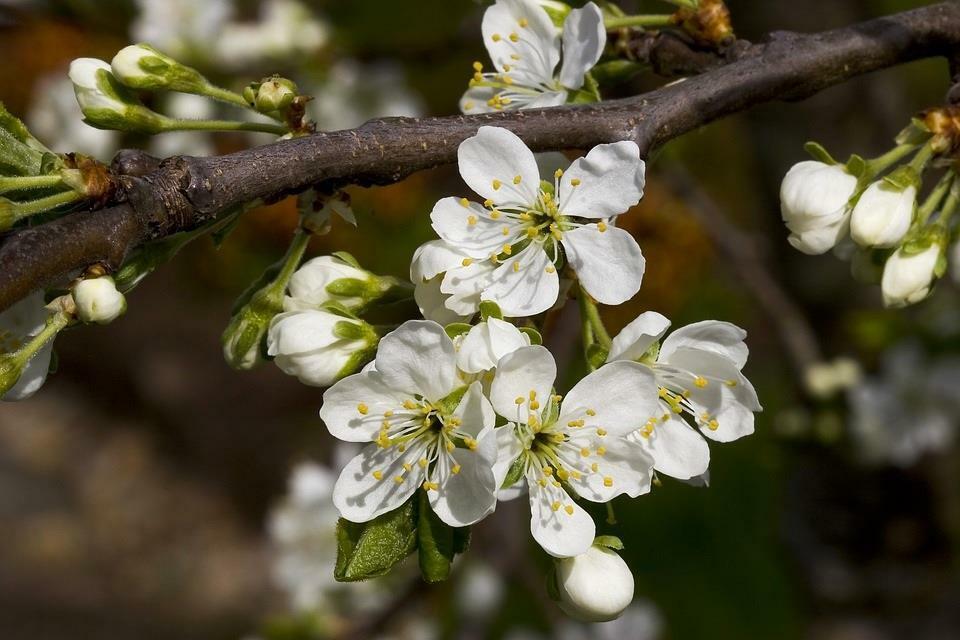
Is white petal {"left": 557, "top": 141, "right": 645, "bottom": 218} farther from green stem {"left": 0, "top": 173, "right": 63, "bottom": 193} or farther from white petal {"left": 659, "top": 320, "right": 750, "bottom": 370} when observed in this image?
green stem {"left": 0, "top": 173, "right": 63, "bottom": 193}

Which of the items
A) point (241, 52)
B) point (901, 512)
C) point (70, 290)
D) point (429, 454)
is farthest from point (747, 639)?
point (70, 290)

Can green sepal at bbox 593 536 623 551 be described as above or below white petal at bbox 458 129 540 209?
below

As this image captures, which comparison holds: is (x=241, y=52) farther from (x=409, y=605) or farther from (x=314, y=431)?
(x=314, y=431)

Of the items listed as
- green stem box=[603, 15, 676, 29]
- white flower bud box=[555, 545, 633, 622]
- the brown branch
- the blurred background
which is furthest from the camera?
the blurred background

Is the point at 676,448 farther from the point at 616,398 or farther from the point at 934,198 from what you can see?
the point at 934,198

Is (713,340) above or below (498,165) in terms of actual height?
below

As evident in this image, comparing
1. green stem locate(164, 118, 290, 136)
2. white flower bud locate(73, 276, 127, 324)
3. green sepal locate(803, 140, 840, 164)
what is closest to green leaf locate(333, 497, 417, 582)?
white flower bud locate(73, 276, 127, 324)

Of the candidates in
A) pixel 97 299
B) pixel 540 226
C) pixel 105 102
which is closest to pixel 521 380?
pixel 540 226
